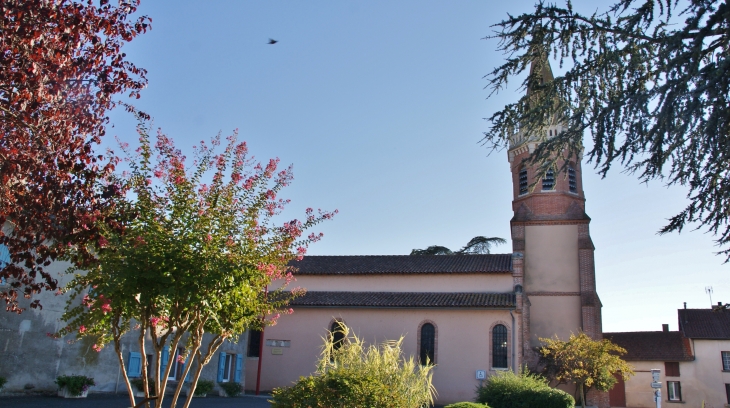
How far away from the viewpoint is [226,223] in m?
7.98

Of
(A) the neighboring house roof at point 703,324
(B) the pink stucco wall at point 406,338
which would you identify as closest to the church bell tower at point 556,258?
(B) the pink stucco wall at point 406,338

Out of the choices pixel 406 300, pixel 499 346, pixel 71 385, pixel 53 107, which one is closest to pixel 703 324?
pixel 499 346

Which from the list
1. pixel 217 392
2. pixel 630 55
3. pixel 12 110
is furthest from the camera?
pixel 217 392

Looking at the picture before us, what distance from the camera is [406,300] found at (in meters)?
29.0

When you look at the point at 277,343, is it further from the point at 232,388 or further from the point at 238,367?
the point at 232,388

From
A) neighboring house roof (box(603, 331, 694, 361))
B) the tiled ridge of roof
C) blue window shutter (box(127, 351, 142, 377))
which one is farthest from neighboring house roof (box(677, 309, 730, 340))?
blue window shutter (box(127, 351, 142, 377))

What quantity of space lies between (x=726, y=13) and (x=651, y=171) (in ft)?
7.75

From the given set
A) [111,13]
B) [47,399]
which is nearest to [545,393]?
[47,399]

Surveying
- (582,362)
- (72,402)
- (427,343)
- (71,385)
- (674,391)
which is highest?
(427,343)

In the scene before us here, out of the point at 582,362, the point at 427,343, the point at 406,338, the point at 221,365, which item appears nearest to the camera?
the point at 582,362

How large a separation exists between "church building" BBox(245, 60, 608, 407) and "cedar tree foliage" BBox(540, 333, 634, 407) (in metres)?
1.41

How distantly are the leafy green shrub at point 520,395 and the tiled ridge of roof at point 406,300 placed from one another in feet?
28.2

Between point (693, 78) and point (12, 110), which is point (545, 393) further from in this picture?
point (12, 110)

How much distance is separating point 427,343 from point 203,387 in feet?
34.9
